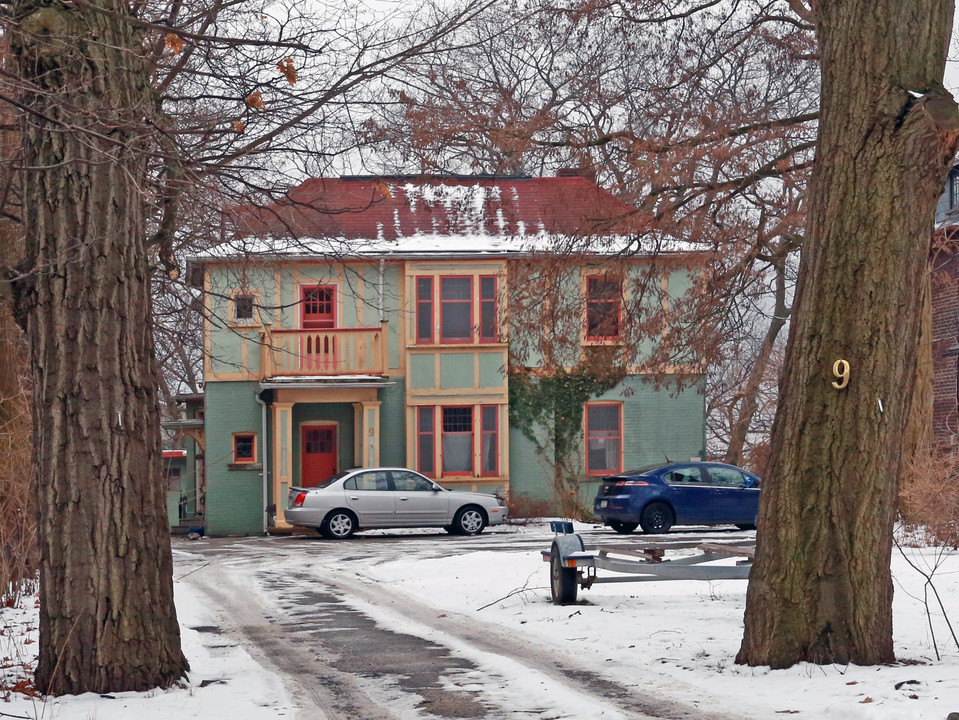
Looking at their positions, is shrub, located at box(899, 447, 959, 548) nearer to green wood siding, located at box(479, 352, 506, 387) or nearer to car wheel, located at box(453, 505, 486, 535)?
car wheel, located at box(453, 505, 486, 535)

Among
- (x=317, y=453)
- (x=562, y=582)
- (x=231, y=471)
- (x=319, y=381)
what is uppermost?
(x=319, y=381)

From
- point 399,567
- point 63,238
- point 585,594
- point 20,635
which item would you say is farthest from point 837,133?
point 399,567

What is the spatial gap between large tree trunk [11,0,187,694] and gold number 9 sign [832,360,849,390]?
4447 millimetres

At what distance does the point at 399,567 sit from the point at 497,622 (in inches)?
258

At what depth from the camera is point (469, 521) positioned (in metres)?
26.6

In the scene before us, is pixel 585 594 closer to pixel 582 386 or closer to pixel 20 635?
pixel 20 635

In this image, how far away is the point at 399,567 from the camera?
18.1 meters

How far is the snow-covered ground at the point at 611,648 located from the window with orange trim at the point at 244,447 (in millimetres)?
13213

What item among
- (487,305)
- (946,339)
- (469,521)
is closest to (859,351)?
(469,521)

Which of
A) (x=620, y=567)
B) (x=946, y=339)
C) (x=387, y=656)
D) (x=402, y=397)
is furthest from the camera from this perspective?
(x=946, y=339)

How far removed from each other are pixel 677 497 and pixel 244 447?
11.6 meters

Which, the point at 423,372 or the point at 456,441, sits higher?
the point at 423,372

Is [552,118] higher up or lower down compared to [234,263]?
higher up

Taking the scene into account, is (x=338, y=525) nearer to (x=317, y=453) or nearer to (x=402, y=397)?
(x=317, y=453)
